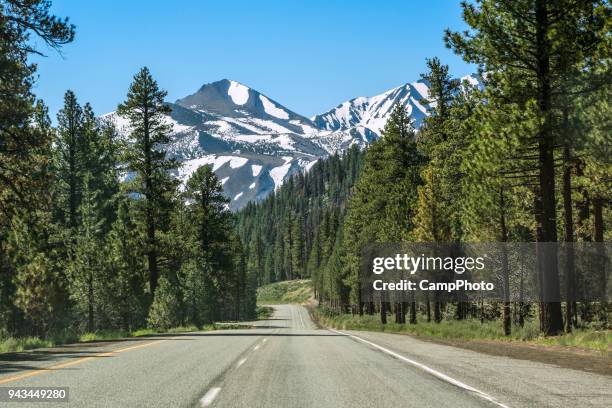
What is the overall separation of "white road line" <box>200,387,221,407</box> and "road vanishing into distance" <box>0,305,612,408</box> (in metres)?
0.01

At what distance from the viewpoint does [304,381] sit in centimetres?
1045

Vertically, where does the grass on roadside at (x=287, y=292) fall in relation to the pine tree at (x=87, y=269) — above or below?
below

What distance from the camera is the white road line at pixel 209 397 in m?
8.10

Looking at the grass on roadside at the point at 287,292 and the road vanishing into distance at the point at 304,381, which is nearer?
the road vanishing into distance at the point at 304,381

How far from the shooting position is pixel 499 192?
2984 centimetres

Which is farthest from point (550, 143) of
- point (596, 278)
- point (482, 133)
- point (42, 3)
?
point (42, 3)

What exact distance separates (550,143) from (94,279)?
31.4m

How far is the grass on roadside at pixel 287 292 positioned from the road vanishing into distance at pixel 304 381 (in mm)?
146992

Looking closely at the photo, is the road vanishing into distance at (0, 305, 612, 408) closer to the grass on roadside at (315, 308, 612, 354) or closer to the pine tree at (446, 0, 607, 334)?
the grass on roadside at (315, 308, 612, 354)

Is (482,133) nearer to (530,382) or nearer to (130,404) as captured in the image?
(530,382)

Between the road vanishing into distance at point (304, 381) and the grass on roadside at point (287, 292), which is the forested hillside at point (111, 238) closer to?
the road vanishing into distance at point (304, 381)

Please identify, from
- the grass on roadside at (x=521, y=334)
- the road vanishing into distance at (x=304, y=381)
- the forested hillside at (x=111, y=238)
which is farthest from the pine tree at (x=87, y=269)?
the road vanishing into distance at (x=304, y=381)

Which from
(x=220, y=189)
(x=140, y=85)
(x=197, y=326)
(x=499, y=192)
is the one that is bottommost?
(x=197, y=326)

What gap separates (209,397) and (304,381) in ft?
7.51
